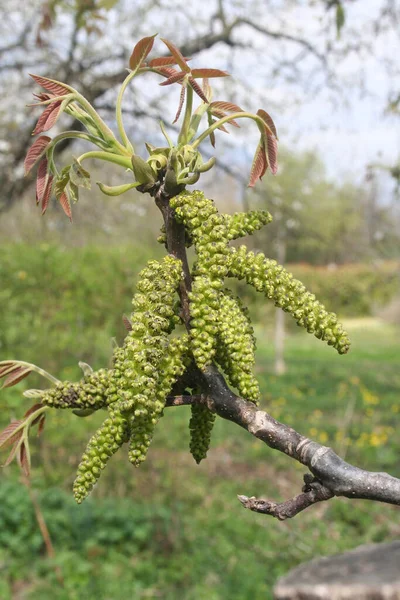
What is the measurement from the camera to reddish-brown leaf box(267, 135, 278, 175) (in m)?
0.93

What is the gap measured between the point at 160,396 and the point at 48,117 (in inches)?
18.5

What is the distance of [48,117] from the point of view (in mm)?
902

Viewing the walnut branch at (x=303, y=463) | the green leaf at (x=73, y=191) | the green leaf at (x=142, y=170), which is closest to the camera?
the walnut branch at (x=303, y=463)

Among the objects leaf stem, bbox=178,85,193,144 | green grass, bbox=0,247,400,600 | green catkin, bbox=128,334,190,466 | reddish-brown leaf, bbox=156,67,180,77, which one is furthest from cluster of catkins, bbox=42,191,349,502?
green grass, bbox=0,247,400,600

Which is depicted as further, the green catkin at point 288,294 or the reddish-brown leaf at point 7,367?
the reddish-brown leaf at point 7,367

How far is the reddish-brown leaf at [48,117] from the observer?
0.89 metres

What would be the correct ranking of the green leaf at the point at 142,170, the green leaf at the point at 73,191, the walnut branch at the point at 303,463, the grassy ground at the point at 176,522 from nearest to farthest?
1. the walnut branch at the point at 303,463
2. the green leaf at the point at 142,170
3. the green leaf at the point at 73,191
4. the grassy ground at the point at 176,522

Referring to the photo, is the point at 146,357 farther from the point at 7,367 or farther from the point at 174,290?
the point at 7,367

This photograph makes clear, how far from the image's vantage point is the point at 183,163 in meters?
0.87

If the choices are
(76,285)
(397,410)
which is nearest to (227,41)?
(76,285)

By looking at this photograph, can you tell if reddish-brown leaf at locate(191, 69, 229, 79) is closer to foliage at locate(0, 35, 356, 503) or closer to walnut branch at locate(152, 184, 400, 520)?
foliage at locate(0, 35, 356, 503)

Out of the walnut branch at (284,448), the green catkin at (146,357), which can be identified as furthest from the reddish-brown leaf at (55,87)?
the green catkin at (146,357)

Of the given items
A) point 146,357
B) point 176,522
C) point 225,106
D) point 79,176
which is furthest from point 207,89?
point 176,522

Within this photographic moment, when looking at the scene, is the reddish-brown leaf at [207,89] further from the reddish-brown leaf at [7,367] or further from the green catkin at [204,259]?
the reddish-brown leaf at [7,367]
